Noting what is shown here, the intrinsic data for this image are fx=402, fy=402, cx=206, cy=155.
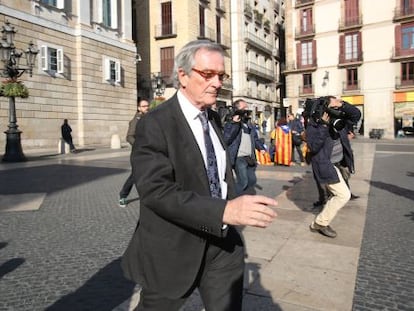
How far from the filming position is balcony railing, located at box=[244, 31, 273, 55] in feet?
134

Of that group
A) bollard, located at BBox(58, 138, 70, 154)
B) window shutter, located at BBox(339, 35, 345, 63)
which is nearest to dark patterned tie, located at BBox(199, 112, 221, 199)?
bollard, located at BBox(58, 138, 70, 154)

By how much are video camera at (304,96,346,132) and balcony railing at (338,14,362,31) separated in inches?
1457

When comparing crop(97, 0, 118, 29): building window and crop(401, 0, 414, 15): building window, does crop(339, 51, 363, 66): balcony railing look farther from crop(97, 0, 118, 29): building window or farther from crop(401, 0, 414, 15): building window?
crop(97, 0, 118, 29): building window

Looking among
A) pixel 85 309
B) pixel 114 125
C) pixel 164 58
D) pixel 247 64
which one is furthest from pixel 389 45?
pixel 85 309

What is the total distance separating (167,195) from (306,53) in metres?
42.5

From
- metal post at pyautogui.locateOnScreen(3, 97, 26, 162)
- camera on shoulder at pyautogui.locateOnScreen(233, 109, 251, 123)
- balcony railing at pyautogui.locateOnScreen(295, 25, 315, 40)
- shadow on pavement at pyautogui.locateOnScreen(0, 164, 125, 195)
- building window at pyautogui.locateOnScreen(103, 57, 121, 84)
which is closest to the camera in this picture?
camera on shoulder at pyautogui.locateOnScreen(233, 109, 251, 123)

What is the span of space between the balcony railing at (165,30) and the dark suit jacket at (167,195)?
105ft

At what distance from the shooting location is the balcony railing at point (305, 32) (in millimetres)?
40469

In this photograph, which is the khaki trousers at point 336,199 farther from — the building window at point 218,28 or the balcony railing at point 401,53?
the balcony railing at point 401,53

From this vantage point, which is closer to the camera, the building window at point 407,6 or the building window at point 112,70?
the building window at point 112,70

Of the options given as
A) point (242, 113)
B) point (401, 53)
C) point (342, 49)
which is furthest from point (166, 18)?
point (242, 113)

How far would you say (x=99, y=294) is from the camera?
3.21m

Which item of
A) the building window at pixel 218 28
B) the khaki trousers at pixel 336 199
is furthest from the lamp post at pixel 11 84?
the building window at pixel 218 28

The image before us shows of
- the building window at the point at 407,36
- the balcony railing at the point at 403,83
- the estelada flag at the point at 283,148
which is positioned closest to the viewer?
the estelada flag at the point at 283,148
